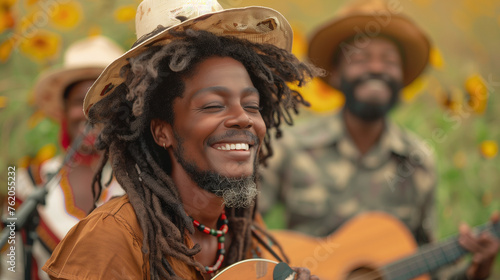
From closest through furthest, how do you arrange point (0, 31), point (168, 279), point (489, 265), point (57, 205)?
point (168, 279), point (57, 205), point (489, 265), point (0, 31)

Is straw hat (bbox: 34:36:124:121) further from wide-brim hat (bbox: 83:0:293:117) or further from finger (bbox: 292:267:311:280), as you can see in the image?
finger (bbox: 292:267:311:280)

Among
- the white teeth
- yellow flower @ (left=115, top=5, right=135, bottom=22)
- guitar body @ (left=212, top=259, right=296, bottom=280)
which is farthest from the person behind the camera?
yellow flower @ (left=115, top=5, right=135, bottom=22)

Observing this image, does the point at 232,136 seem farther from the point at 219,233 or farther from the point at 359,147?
the point at 359,147

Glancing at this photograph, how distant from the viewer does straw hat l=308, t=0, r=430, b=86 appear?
4.37m

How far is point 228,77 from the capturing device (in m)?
2.05

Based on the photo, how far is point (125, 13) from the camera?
4379mm

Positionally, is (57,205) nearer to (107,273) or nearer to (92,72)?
(92,72)

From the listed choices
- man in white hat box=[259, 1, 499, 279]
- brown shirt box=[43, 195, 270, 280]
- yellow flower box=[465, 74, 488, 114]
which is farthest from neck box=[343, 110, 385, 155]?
brown shirt box=[43, 195, 270, 280]

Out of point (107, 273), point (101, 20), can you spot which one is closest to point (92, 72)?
point (101, 20)

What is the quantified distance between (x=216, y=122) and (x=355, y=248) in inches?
90.9

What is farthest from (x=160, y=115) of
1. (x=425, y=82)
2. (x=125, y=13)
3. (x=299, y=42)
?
(x=425, y=82)

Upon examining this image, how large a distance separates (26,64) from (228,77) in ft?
9.75

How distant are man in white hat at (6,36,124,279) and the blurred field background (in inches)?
10.1

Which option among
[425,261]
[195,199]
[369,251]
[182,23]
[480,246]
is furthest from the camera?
[369,251]
